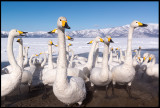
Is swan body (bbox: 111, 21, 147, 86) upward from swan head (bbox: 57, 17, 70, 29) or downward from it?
downward

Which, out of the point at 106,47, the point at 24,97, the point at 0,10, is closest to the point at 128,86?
the point at 106,47

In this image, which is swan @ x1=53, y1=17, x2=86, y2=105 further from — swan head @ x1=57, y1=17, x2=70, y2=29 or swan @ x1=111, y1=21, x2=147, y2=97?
swan @ x1=111, y1=21, x2=147, y2=97

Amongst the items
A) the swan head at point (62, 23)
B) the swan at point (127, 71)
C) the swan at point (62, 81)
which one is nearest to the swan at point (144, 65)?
the swan at point (127, 71)

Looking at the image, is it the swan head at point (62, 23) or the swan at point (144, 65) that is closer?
the swan head at point (62, 23)

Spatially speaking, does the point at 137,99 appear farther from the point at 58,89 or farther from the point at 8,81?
the point at 8,81

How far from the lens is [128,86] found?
18.4 ft

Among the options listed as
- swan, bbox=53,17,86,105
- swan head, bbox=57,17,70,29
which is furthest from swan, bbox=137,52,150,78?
swan head, bbox=57,17,70,29

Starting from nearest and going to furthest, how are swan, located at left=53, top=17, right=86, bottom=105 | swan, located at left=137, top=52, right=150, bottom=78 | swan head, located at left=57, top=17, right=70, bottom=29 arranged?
swan head, located at left=57, top=17, right=70, bottom=29, swan, located at left=53, top=17, right=86, bottom=105, swan, located at left=137, top=52, right=150, bottom=78

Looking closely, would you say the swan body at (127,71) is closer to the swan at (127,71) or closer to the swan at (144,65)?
the swan at (127,71)

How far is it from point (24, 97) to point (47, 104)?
42.7 inches

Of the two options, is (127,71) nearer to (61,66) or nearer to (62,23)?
(61,66)

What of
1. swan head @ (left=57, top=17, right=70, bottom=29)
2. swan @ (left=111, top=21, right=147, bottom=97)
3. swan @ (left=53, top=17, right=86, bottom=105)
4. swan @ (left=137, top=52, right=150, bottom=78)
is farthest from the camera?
swan @ (left=137, top=52, right=150, bottom=78)

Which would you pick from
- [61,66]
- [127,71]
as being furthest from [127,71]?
[61,66]

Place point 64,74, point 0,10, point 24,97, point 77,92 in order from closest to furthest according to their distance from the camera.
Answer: point 0,10
point 64,74
point 77,92
point 24,97
